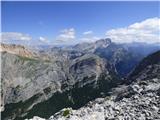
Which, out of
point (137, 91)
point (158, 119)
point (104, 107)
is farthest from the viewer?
point (137, 91)

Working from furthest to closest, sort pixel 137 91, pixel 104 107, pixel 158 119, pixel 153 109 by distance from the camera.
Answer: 1. pixel 137 91
2. pixel 104 107
3. pixel 153 109
4. pixel 158 119

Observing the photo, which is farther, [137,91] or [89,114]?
[137,91]

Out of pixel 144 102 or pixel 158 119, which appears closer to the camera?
pixel 158 119

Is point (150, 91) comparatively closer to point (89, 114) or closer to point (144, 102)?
point (144, 102)

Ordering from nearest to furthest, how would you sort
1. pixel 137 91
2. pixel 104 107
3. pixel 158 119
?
pixel 158 119, pixel 104 107, pixel 137 91

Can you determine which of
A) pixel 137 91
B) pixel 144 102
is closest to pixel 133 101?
pixel 144 102

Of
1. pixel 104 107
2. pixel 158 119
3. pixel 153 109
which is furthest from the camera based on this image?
pixel 104 107

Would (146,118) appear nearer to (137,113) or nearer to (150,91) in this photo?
(137,113)

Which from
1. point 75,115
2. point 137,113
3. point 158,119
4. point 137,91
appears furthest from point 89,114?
point 137,91

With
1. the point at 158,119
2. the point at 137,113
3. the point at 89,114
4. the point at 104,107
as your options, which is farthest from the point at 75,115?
the point at 158,119
